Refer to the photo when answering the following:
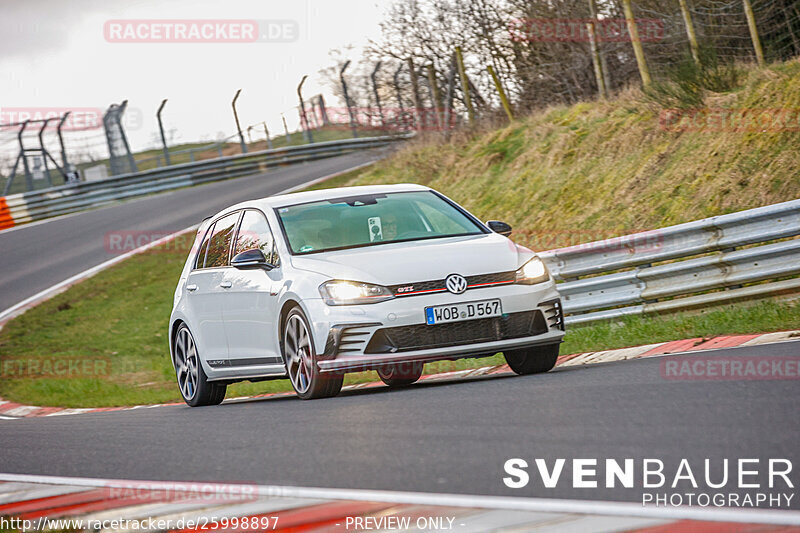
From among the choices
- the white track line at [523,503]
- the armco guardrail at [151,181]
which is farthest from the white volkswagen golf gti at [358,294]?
the armco guardrail at [151,181]

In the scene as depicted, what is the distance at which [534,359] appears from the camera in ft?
28.5

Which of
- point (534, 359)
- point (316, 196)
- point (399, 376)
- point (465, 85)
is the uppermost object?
point (465, 85)

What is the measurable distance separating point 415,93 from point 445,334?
17.6 m

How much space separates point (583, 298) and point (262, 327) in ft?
12.9

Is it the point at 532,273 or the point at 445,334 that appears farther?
the point at 532,273

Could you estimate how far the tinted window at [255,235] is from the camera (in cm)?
909

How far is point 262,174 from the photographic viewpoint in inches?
1425

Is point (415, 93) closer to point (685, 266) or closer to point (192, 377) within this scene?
point (685, 266)

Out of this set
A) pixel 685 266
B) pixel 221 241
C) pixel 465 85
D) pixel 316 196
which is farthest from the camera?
pixel 465 85

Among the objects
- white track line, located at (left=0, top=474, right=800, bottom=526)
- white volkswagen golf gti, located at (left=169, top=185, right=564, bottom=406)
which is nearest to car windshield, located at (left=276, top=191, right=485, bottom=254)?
white volkswagen golf gti, located at (left=169, top=185, right=564, bottom=406)

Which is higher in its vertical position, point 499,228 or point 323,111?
point 323,111

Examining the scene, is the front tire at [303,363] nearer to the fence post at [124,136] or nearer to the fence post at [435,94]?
the fence post at [435,94]

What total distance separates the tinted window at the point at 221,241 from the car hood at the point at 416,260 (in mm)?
1612

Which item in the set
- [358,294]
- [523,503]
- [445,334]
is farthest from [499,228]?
[523,503]
